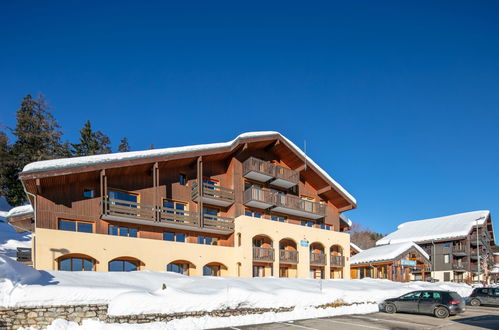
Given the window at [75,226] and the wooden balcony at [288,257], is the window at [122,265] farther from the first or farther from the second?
the wooden balcony at [288,257]

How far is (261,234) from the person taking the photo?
26281 millimetres

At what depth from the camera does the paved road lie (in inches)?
574

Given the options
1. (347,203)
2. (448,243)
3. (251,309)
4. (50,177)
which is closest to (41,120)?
(50,177)

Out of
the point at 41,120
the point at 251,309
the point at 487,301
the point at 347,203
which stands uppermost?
the point at 41,120

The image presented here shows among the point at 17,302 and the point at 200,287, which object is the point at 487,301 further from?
the point at 17,302

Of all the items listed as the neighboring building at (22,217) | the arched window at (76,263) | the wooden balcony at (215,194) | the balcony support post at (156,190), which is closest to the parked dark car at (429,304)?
the wooden balcony at (215,194)

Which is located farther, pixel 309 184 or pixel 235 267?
pixel 309 184

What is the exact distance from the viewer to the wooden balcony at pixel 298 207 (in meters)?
28.3

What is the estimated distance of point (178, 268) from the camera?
936 inches

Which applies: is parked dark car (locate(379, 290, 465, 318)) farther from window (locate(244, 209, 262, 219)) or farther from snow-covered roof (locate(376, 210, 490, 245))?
snow-covered roof (locate(376, 210, 490, 245))

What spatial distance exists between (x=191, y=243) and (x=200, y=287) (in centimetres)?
759

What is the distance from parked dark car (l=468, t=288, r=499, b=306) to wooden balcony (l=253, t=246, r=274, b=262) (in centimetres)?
1339

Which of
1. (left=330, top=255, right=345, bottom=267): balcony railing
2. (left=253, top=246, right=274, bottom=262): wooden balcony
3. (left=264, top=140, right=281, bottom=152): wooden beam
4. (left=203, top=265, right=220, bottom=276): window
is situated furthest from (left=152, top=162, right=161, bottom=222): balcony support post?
(left=330, top=255, right=345, bottom=267): balcony railing

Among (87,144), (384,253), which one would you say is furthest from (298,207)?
(87,144)
